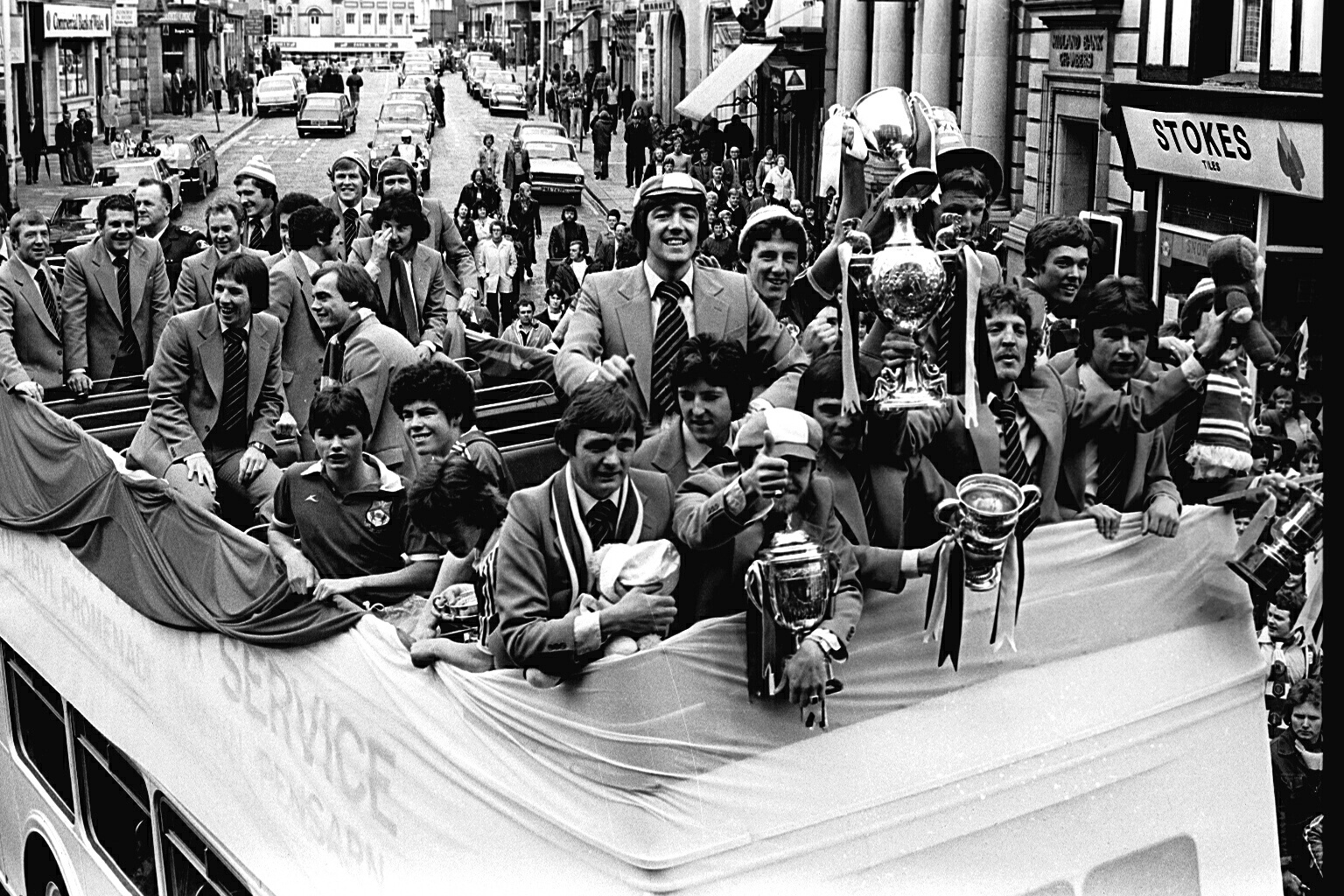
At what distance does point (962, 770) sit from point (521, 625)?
4.00ft

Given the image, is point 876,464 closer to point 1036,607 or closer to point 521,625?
point 1036,607

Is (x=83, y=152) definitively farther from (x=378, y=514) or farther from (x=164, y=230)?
(x=378, y=514)

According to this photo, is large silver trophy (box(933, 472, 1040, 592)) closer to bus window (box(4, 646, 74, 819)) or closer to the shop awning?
bus window (box(4, 646, 74, 819))

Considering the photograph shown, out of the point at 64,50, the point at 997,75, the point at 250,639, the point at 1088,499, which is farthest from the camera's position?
the point at 64,50

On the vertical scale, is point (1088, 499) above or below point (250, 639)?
above

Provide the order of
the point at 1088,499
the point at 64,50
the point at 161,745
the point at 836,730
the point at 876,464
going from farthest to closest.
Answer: the point at 64,50 < the point at 161,745 < the point at 1088,499 < the point at 876,464 < the point at 836,730

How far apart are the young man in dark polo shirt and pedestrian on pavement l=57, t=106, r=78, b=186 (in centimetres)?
4415

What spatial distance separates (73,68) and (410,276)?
54128mm

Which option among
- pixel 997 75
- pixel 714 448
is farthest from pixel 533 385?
pixel 997 75

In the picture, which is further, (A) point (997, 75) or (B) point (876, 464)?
(A) point (997, 75)

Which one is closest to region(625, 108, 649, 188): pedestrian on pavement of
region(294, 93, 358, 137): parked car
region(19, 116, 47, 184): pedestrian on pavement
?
region(19, 116, 47, 184): pedestrian on pavement

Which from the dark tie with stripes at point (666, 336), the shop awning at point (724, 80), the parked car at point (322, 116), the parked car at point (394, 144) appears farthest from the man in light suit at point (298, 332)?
the parked car at point (322, 116)

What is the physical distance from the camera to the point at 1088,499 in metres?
5.71

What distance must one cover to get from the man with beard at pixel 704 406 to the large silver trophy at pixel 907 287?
0.46 m
